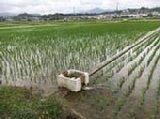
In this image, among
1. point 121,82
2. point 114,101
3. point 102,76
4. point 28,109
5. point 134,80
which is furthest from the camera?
point 102,76

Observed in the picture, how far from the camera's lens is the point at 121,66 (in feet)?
38.5

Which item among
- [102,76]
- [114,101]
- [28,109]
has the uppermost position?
[28,109]

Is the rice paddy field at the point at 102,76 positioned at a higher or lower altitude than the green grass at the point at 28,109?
lower

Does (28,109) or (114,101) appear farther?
(114,101)

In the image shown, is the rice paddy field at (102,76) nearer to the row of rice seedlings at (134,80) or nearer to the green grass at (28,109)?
the row of rice seedlings at (134,80)

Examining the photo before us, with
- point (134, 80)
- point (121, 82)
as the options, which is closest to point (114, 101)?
point (121, 82)

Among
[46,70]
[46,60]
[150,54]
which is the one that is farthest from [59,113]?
[150,54]

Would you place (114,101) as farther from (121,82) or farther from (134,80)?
(134,80)

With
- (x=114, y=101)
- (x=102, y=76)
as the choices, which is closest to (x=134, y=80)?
(x=102, y=76)

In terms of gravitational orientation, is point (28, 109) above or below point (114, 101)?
above

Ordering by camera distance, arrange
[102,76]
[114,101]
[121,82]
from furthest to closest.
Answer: [102,76], [121,82], [114,101]

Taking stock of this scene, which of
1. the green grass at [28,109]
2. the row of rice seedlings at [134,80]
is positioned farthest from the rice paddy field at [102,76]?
the green grass at [28,109]

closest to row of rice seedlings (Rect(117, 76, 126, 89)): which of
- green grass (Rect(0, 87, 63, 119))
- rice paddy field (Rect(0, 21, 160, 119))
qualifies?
rice paddy field (Rect(0, 21, 160, 119))

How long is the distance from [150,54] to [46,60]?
4809mm
